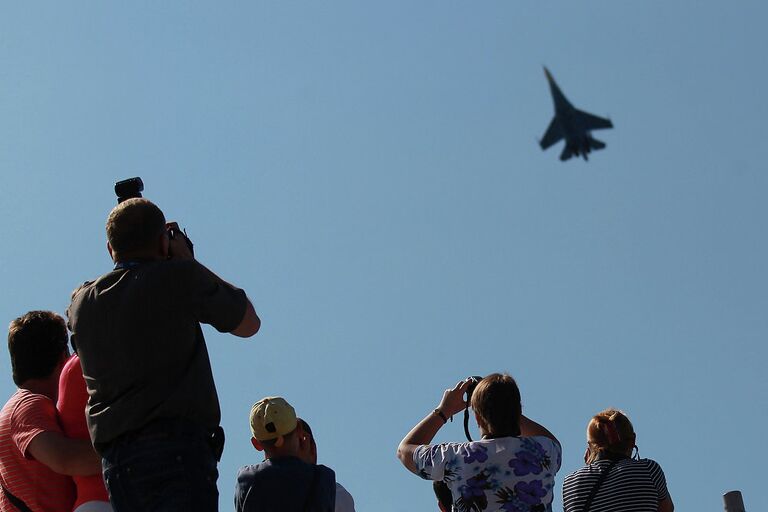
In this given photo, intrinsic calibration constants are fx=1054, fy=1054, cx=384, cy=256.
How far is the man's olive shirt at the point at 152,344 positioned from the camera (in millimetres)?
4629

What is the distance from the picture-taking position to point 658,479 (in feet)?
21.6

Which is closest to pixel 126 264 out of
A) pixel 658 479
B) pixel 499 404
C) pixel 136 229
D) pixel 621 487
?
pixel 136 229

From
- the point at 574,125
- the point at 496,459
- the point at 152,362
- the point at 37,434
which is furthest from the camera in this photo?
the point at 574,125

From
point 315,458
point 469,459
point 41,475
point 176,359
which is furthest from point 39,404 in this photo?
point 469,459

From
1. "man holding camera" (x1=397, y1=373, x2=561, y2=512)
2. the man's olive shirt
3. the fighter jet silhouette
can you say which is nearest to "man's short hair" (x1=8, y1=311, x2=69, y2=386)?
the man's olive shirt

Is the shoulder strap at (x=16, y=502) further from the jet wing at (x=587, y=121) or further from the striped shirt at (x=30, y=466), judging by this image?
the jet wing at (x=587, y=121)

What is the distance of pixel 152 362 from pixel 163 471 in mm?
491

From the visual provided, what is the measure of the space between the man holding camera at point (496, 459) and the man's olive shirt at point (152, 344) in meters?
1.70

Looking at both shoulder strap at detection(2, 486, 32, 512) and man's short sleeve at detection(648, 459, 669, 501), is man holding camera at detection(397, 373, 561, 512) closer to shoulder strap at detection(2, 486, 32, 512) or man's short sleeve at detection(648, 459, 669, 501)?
man's short sleeve at detection(648, 459, 669, 501)

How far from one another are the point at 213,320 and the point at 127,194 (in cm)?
105

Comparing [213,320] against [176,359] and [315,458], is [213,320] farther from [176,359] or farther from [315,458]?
[315,458]

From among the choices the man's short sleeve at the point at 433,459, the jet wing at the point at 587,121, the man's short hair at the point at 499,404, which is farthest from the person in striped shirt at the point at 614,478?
the jet wing at the point at 587,121

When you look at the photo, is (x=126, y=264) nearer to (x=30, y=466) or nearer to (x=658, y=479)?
(x=30, y=466)

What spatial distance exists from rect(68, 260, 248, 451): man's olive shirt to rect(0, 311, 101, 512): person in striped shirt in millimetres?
457
